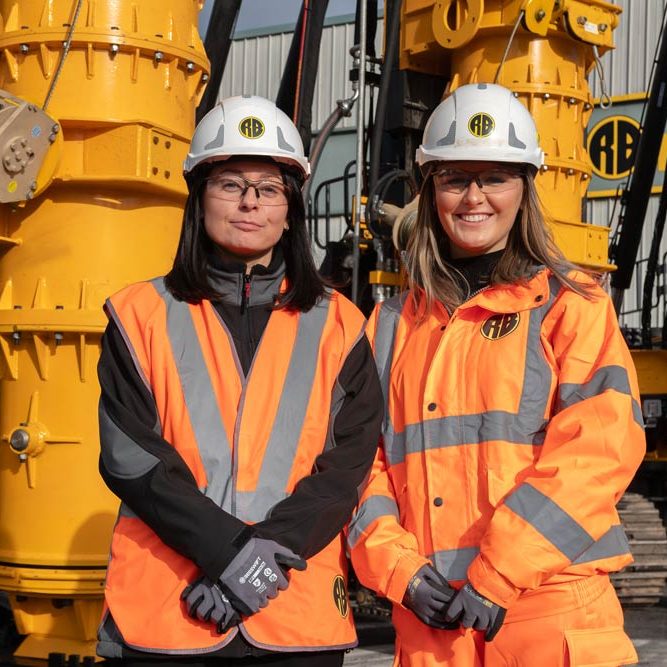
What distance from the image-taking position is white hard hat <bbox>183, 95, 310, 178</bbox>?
10.3ft

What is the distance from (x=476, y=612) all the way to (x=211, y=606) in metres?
0.61

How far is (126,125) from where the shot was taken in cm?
487

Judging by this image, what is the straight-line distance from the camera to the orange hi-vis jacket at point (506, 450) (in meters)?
2.69

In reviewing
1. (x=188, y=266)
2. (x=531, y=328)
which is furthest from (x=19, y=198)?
(x=531, y=328)

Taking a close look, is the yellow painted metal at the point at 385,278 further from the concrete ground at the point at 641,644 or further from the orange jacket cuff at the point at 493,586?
the orange jacket cuff at the point at 493,586

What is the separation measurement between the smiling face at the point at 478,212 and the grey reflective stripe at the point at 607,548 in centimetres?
79

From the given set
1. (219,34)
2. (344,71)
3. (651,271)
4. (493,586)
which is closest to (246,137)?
(493,586)

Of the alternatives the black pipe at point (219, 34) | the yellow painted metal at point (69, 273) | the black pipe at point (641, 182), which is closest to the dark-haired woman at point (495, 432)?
the yellow painted metal at point (69, 273)

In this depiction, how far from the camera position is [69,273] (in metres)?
4.88

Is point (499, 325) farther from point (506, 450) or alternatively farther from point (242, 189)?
point (242, 189)

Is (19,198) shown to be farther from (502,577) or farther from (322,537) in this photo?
(502,577)

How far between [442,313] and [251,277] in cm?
51

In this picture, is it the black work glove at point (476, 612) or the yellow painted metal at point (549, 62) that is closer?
the black work glove at point (476, 612)

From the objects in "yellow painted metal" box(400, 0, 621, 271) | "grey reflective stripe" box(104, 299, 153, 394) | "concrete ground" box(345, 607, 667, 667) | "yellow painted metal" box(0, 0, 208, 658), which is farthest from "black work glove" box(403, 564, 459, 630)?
"yellow painted metal" box(400, 0, 621, 271)
